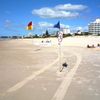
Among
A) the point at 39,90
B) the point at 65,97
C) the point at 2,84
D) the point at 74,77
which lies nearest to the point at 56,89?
the point at 39,90

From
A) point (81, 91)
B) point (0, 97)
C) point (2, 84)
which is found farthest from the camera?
point (2, 84)

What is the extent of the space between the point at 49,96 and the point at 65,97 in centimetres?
50

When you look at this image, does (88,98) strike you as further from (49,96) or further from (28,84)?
(28,84)

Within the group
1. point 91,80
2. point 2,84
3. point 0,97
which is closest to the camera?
point 0,97

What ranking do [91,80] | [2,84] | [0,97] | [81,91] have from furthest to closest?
[91,80], [2,84], [81,91], [0,97]

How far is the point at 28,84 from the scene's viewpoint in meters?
10.8

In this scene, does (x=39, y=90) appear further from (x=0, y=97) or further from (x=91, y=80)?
(x=91, y=80)

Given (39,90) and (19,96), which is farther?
(39,90)

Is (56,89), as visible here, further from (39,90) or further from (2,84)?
(2,84)

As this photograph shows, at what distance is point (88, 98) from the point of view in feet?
28.1

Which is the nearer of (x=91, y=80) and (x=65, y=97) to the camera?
(x=65, y=97)


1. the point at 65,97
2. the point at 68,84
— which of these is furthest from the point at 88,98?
the point at 68,84

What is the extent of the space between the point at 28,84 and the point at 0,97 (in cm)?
242

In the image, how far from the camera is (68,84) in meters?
10.9
